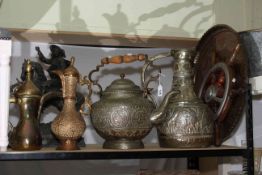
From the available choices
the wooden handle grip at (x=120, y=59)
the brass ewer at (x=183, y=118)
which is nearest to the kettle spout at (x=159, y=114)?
the brass ewer at (x=183, y=118)

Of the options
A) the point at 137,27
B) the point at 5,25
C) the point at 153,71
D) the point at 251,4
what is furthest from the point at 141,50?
the point at 5,25

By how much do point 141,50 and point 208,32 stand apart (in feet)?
1.02

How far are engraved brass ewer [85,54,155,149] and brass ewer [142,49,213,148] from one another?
0.04 m

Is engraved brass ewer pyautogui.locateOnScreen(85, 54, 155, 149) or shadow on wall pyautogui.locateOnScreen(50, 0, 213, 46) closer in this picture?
engraved brass ewer pyautogui.locateOnScreen(85, 54, 155, 149)

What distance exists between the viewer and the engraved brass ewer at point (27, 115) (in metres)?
1.02

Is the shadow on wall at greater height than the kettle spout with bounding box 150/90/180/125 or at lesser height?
greater

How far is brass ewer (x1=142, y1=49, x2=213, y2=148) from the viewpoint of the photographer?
1.10 meters

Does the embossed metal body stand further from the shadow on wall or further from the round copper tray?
the round copper tray

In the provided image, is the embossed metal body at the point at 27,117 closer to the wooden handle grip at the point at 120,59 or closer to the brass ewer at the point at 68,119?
the brass ewer at the point at 68,119

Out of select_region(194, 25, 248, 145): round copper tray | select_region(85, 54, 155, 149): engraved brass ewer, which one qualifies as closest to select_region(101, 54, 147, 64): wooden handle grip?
select_region(85, 54, 155, 149): engraved brass ewer

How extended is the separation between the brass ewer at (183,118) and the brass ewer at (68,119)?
192 millimetres

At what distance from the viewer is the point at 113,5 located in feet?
4.18

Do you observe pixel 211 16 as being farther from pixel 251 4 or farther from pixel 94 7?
pixel 94 7

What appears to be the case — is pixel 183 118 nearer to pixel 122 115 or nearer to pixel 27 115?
pixel 122 115
